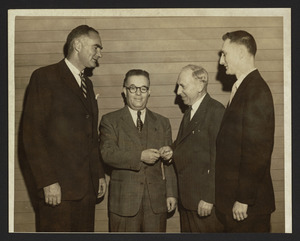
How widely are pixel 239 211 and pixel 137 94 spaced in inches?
42.3

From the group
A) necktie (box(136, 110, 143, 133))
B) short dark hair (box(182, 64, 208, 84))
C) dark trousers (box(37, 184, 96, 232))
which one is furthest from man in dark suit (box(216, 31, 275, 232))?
dark trousers (box(37, 184, 96, 232))

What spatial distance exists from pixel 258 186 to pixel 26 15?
2044 mm

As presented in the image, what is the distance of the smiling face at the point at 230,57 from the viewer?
123 inches

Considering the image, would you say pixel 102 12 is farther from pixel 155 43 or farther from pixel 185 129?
pixel 185 129

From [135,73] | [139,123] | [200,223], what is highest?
[135,73]

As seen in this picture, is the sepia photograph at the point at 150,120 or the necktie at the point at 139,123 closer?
the sepia photograph at the point at 150,120

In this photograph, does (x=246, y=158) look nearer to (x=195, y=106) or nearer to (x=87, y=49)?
(x=195, y=106)

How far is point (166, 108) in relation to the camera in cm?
320

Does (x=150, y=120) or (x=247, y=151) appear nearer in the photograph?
(x=247, y=151)

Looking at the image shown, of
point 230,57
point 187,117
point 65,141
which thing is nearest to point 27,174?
point 65,141

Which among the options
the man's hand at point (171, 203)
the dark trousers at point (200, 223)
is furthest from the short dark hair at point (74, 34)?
the dark trousers at point (200, 223)

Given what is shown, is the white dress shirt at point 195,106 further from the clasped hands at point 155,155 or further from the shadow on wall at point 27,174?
the shadow on wall at point 27,174

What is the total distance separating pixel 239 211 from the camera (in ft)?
9.95

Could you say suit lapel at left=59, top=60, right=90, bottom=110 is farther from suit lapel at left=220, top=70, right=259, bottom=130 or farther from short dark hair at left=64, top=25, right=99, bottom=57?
suit lapel at left=220, top=70, right=259, bottom=130
